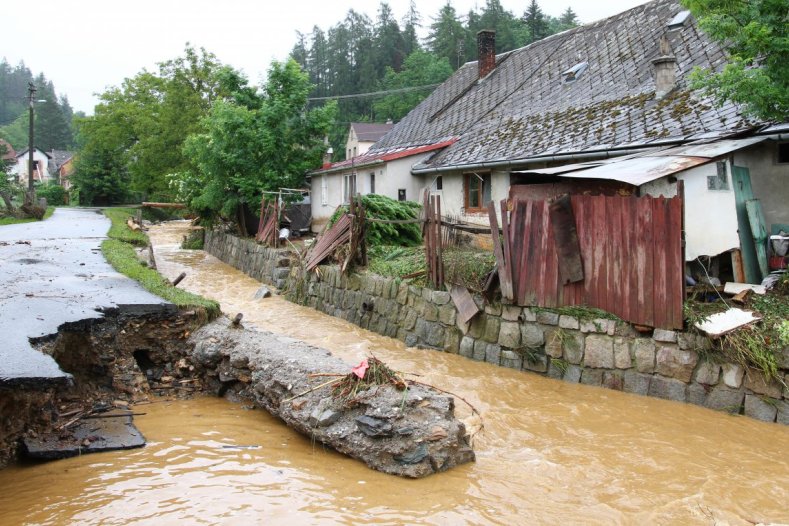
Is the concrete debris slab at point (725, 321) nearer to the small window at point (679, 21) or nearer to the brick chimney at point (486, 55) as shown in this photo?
the small window at point (679, 21)

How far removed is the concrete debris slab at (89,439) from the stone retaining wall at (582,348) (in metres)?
5.64

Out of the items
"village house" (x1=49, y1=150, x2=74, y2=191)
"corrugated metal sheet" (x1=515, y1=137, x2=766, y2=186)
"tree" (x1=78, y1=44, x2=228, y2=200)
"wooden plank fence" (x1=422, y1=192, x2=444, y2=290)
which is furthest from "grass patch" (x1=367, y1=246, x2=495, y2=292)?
"village house" (x1=49, y1=150, x2=74, y2=191)

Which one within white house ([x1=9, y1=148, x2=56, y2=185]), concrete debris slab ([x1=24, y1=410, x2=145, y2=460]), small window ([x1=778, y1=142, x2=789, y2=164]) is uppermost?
white house ([x1=9, y1=148, x2=56, y2=185])

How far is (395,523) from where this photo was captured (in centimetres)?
480

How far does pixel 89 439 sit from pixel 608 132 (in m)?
11.1

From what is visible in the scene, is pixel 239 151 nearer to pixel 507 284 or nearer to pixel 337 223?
pixel 337 223

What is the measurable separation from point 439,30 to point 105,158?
1633 inches

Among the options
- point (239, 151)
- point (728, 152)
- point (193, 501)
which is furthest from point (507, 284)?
point (239, 151)

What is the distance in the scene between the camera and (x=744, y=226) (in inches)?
351

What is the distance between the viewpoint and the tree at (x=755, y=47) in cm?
777

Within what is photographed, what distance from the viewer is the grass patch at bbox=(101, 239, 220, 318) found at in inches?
330

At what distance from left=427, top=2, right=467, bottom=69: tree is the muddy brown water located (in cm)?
5944

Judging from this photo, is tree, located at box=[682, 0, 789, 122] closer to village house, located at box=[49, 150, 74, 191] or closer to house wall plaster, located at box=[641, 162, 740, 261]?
house wall plaster, located at box=[641, 162, 740, 261]

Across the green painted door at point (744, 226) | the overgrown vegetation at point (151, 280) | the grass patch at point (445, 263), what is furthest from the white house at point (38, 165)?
the green painted door at point (744, 226)
